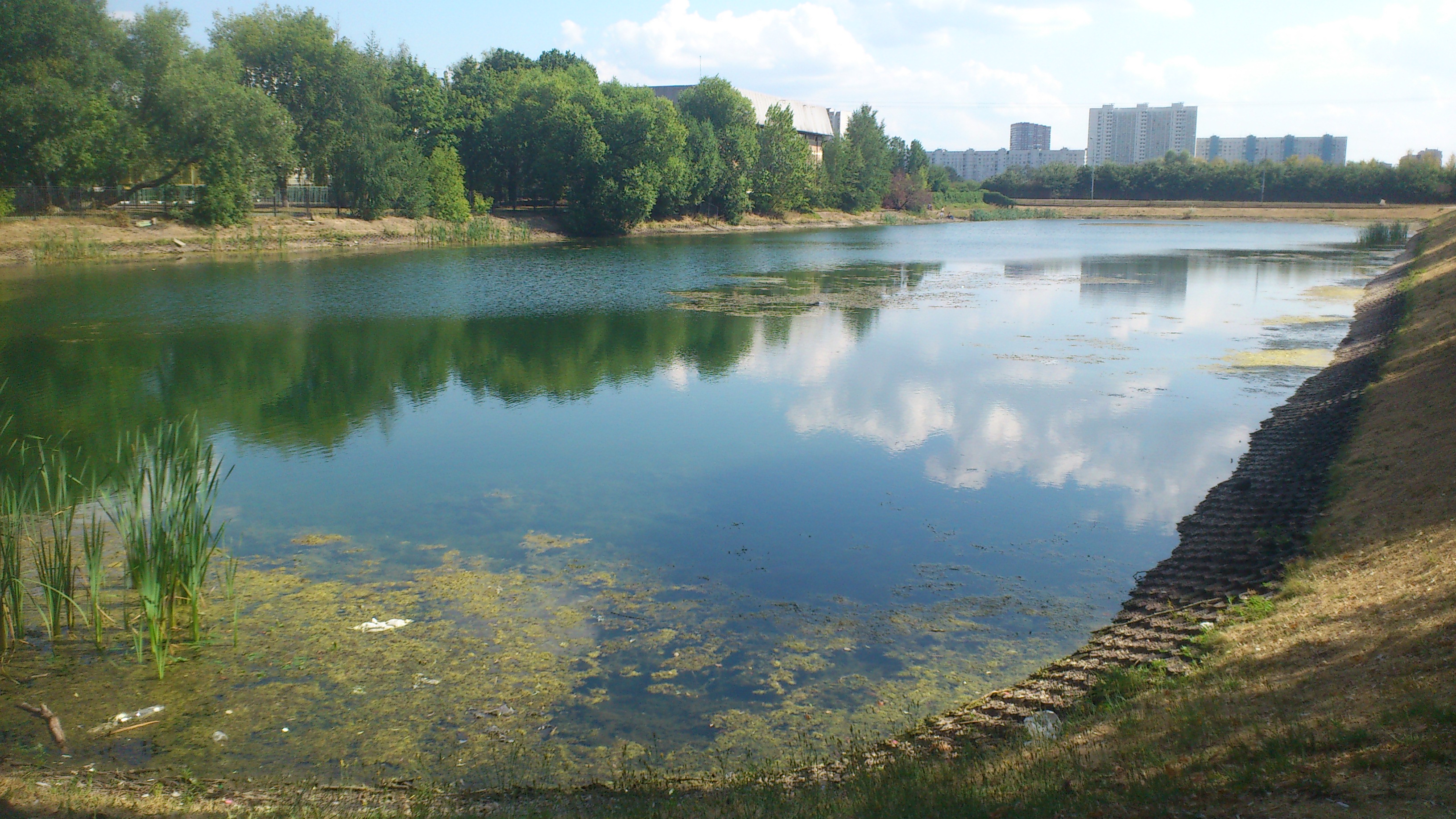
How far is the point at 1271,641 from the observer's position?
6.57 metres

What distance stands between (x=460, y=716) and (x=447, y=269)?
3483cm

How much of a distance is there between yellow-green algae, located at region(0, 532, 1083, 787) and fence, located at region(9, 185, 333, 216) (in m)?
43.0

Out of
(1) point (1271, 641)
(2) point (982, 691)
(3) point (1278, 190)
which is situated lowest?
(2) point (982, 691)

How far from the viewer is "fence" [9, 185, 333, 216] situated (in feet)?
137

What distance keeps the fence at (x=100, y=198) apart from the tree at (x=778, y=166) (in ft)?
128

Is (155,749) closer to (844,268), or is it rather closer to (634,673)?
(634,673)

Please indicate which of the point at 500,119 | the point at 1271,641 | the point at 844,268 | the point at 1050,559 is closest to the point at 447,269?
the point at 844,268

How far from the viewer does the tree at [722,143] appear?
71.8 m

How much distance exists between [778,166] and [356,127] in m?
37.4

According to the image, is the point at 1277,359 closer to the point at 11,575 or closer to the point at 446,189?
the point at 11,575

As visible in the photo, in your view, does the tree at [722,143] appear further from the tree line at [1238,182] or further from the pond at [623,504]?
the tree line at [1238,182]

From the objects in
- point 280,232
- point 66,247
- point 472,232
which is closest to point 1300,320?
point 472,232

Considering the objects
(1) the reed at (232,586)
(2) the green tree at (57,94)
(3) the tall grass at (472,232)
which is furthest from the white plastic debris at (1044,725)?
(3) the tall grass at (472,232)

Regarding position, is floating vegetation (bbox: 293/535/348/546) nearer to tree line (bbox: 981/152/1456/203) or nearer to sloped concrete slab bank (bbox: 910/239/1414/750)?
sloped concrete slab bank (bbox: 910/239/1414/750)
